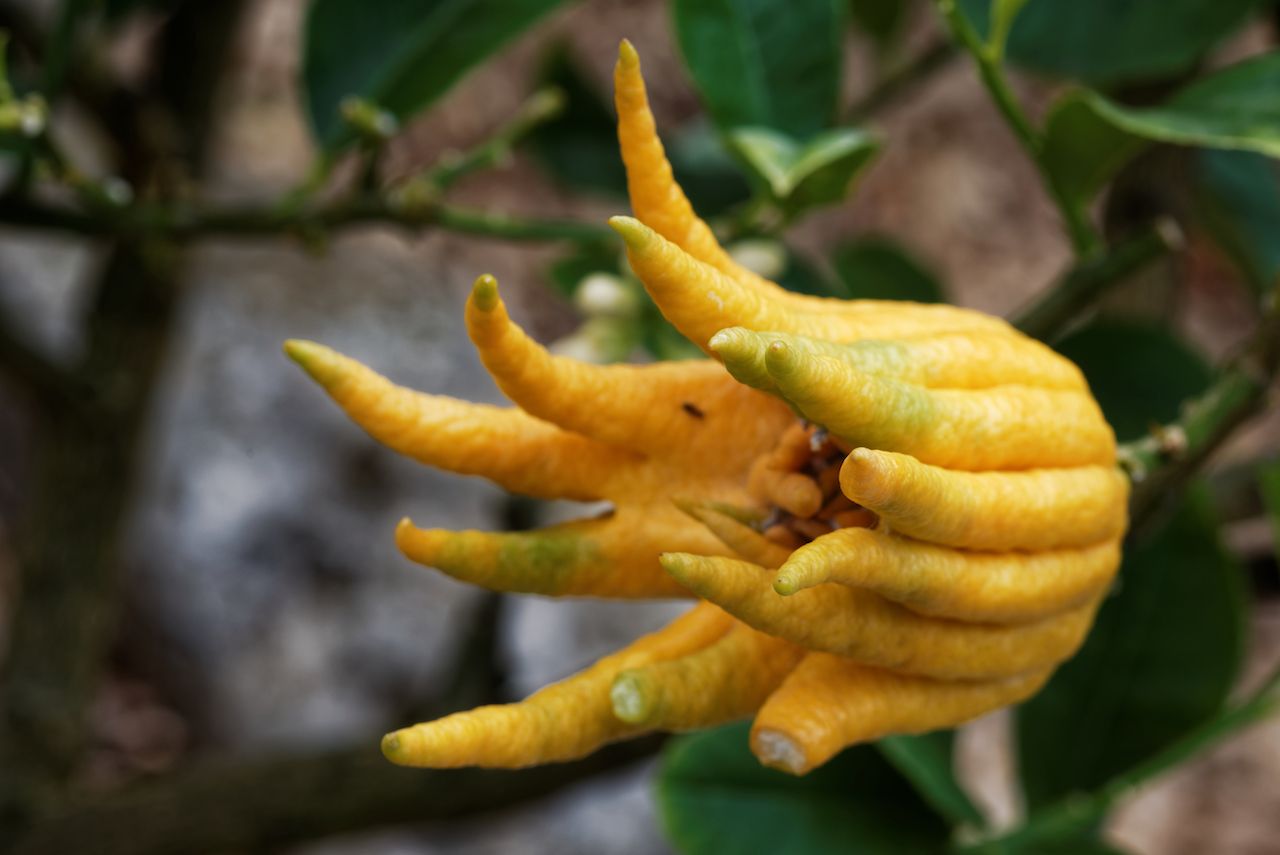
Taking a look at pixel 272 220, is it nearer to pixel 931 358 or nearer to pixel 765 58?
pixel 765 58

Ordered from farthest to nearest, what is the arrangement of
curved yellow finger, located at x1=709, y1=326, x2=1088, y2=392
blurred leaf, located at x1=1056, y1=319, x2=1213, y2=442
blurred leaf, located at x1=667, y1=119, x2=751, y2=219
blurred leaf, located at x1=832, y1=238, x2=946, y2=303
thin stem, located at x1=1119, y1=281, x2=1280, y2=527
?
1. blurred leaf, located at x1=667, y1=119, x2=751, y2=219
2. blurred leaf, located at x1=832, y1=238, x2=946, y2=303
3. blurred leaf, located at x1=1056, y1=319, x2=1213, y2=442
4. thin stem, located at x1=1119, y1=281, x2=1280, y2=527
5. curved yellow finger, located at x1=709, y1=326, x2=1088, y2=392

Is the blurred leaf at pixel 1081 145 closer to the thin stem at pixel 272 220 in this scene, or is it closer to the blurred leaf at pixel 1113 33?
the blurred leaf at pixel 1113 33

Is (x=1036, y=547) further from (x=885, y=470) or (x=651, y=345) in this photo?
(x=651, y=345)

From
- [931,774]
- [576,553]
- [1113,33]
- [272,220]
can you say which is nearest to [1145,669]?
[931,774]

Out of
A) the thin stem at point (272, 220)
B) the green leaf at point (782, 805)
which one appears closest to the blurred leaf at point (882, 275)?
the thin stem at point (272, 220)

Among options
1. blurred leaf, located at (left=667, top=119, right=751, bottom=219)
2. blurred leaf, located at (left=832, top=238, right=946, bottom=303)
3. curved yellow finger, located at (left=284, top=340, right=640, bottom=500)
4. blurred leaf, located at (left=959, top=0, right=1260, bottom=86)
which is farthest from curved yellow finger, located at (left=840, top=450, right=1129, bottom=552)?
A: blurred leaf, located at (left=667, top=119, right=751, bottom=219)

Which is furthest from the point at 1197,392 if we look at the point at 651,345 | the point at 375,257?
the point at 375,257

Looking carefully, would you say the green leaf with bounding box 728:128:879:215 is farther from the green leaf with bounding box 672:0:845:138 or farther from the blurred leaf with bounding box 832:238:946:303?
the blurred leaf with bounding box 832:238:946:303
